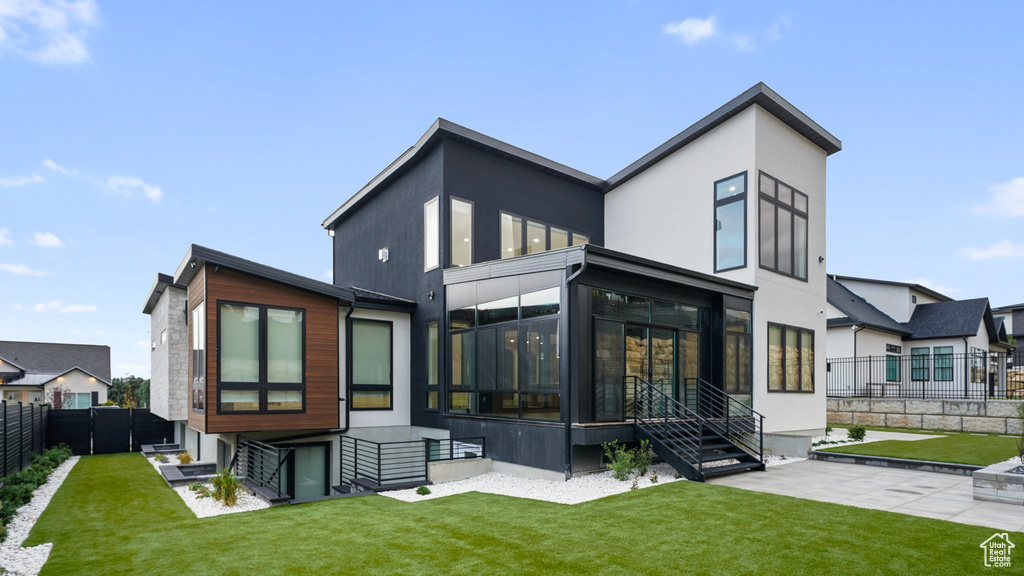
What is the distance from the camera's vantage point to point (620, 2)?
18.1m

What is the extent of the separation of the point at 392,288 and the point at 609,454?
776cm

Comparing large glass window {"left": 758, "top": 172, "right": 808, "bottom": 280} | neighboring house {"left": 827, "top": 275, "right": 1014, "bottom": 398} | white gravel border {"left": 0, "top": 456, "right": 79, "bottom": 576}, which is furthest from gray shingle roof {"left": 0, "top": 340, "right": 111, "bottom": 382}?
neighboring house {"left": 827, "top": 275, "right": 1014, "bottom": 398}

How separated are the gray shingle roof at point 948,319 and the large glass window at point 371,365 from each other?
24207mm

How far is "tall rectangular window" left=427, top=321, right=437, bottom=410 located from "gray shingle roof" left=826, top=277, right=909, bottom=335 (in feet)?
58.0

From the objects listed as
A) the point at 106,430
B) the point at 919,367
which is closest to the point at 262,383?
the point at 106,430

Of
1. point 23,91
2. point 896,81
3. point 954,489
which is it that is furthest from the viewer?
point 23,91

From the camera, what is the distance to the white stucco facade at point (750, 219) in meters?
13.8

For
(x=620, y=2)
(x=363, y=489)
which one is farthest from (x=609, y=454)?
(x=620, y=2)

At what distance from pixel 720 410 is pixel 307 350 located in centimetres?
893

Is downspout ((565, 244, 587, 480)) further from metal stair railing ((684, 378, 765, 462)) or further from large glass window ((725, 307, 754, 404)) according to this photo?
large glass window ((725, 307, 754, 404))

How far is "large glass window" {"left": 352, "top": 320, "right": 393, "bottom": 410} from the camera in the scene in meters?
13.0

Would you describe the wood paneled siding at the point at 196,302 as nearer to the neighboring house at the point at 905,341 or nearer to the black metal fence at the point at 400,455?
the black metal fence at the point at 400,455

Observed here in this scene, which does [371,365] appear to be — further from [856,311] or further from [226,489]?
[856,311]

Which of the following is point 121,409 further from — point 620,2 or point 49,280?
point 620,2
